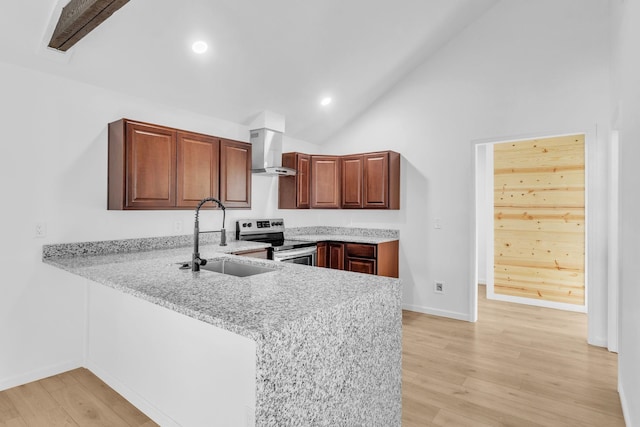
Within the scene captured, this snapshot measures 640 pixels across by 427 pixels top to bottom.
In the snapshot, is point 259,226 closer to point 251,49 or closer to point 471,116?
point 251,49

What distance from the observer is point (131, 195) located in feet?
9.29

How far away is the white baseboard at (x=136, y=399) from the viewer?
2035mm

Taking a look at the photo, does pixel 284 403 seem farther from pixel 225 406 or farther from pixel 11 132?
pixel 11 132

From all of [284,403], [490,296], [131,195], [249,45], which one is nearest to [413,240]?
[490,296]

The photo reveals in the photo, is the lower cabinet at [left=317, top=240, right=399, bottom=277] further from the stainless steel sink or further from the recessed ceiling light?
the recessed ceiling light

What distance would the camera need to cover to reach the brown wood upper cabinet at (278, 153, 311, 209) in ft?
15.0

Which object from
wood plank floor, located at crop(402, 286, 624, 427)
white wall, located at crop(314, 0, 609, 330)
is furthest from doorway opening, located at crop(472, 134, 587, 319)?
wood plank floor, located at crop(402, 286, 624, 427)

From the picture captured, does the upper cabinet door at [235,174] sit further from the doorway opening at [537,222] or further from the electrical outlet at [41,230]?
the doorway opening at [537,222]

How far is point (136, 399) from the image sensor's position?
2.24m

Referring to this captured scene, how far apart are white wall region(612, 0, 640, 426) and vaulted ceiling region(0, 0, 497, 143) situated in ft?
6.68

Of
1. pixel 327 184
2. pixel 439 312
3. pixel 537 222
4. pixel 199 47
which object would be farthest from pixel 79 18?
pixel 537 222

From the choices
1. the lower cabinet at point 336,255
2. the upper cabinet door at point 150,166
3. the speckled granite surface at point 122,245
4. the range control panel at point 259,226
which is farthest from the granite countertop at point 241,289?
the lower cabinet at point 336,255

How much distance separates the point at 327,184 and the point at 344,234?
85cm

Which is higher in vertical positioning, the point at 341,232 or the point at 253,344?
the point at 341,232
